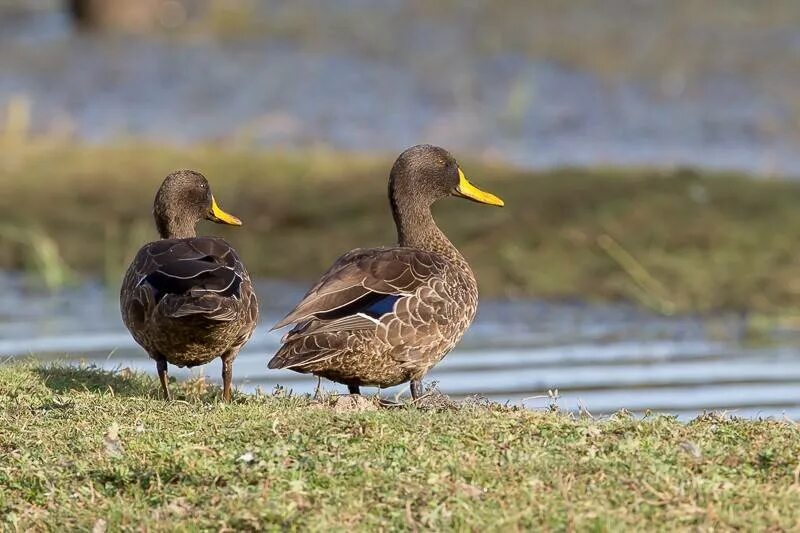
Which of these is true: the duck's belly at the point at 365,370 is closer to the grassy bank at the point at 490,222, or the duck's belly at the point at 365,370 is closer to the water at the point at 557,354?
the water at the point at 557,354

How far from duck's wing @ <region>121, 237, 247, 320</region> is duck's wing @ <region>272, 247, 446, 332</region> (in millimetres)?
327

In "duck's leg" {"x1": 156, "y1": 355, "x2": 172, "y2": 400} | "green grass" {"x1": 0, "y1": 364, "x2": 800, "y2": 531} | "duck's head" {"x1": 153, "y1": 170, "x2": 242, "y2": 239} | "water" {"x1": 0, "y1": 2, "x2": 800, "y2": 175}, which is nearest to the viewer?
"green grass" {"x1": 0, "y1": 364, "x2": 800, "y2": 531}

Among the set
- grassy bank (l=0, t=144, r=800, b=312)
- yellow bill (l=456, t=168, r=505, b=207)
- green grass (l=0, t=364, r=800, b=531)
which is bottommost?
green grass (l=0, t=364, r=800, b=531)

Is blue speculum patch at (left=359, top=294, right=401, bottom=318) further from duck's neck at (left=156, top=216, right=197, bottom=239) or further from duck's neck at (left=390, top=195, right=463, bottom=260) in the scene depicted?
duck's neck at (left=156, top=216, right=197, bottom=239)

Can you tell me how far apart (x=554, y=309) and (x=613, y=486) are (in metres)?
7.39

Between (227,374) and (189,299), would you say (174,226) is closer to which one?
(227,374)

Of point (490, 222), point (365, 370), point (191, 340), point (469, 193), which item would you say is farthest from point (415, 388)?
point (490, 222)

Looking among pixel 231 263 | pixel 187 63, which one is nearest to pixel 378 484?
pixel 231 263

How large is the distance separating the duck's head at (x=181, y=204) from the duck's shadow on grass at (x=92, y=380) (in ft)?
3.19

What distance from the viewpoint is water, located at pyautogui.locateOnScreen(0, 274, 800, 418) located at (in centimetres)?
976

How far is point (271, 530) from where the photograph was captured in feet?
17.7

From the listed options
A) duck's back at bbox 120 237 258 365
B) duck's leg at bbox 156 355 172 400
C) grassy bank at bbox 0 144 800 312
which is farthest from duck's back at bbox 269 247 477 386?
grassy bank at bbox 0 144 800 312

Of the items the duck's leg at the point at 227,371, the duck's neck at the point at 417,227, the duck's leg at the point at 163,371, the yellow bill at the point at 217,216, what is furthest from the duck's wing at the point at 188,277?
the duck's neck at the point at 417,227

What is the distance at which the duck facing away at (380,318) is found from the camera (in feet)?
25.4
